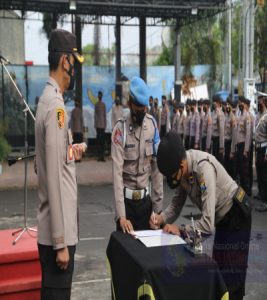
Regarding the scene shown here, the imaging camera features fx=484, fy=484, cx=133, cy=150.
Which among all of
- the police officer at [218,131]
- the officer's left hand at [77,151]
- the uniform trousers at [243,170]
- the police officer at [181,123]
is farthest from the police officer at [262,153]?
the officer's left hand at [77,151]

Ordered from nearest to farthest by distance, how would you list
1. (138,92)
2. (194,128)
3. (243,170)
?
(138,92), (243,170), (194,128)

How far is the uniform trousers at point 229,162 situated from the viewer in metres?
10.3

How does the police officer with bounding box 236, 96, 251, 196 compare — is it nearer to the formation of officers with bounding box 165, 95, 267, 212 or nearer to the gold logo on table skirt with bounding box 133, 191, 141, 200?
the formation of officers with bounding box 165, 95, 267, 212

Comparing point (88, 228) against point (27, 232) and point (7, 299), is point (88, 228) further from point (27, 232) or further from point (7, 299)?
point (7, 299)

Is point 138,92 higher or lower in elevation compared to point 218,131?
higher

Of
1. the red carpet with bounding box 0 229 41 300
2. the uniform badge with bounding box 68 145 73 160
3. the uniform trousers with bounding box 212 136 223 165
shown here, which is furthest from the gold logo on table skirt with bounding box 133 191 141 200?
the uniform trousers with bounding box 212 136 223 165

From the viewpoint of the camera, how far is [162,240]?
114 inches

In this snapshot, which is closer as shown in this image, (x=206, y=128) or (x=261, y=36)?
(x=206, y=128)

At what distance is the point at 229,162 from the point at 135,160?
278 inches

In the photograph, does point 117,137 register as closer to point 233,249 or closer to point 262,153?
point 233,249

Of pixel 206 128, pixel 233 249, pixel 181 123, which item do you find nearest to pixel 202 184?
pixel 233 249

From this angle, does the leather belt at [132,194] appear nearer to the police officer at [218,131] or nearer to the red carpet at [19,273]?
the red carpet at [19,273]

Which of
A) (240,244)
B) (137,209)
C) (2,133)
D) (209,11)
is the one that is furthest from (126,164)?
(209,11)

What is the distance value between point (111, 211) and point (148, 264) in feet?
17.7
